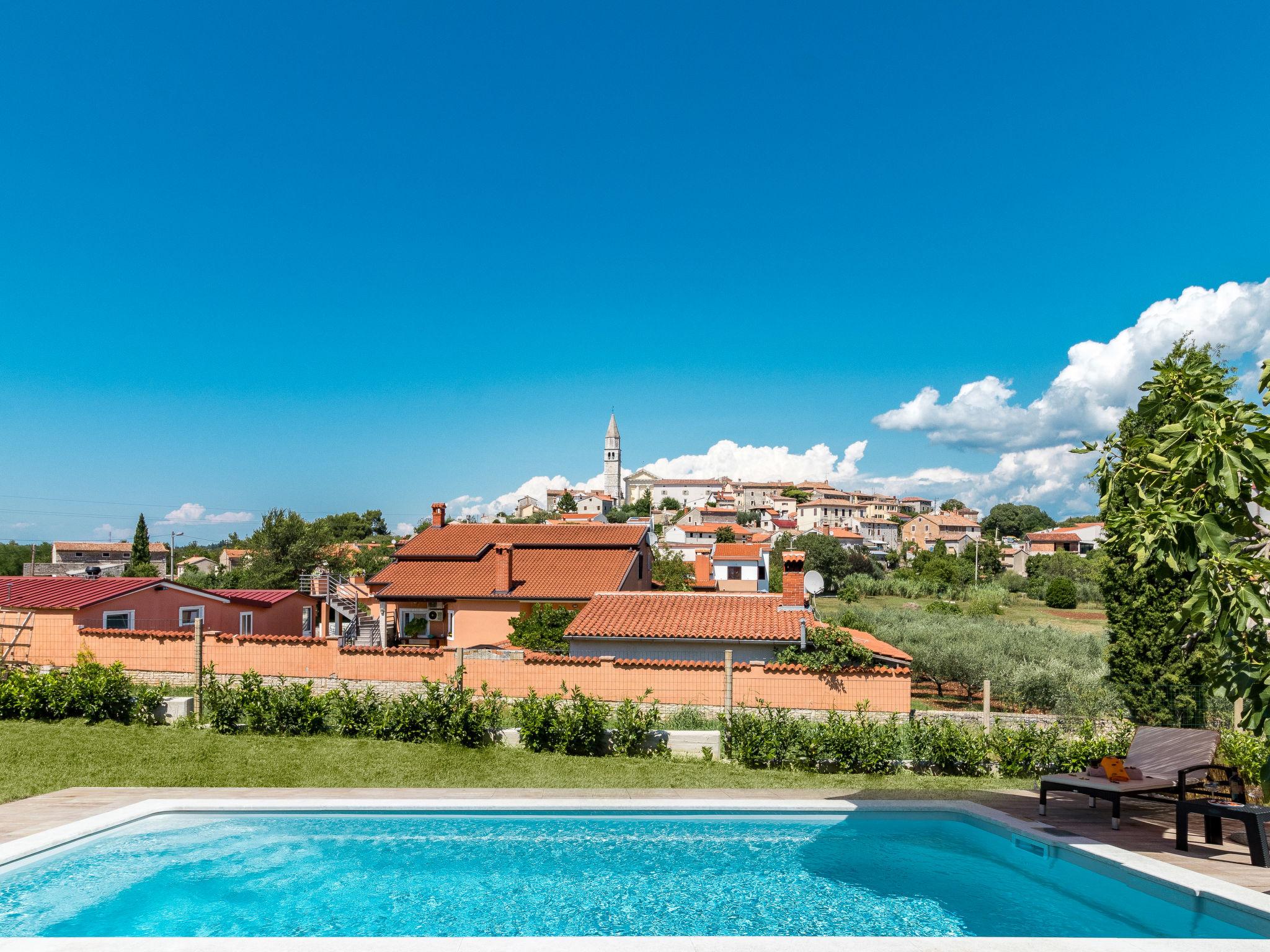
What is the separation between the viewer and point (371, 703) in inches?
493

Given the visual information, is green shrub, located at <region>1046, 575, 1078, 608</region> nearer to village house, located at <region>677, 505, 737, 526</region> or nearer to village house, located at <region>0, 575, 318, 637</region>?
village house, located at <region>0, 575, 318, 637</region>

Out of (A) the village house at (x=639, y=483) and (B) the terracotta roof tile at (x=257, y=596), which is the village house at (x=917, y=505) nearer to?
(A) the village house at (x=639, y=483)

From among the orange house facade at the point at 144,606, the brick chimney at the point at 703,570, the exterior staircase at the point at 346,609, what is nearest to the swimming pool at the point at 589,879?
the orange house facade at the point at 144,606

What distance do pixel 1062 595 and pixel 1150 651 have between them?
164 feet

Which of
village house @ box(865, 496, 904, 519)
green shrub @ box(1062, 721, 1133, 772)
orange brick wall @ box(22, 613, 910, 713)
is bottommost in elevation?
green shrub @ box(1062, 721, 1133, 772)

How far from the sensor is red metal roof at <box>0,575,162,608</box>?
17.4 m

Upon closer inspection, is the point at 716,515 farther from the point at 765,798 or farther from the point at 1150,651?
the point at 765,798

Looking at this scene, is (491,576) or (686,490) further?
(686,490)

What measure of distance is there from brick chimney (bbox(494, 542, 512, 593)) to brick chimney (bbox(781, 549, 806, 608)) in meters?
12.7

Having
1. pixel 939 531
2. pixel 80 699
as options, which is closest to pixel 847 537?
pixel 939 531

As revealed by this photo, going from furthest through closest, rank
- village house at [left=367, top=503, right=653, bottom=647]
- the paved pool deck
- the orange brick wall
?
village house at [left=367, top=503, right=653, bottom=647], the orange brick wall, the paved pool deck

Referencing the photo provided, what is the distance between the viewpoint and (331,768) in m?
10.9

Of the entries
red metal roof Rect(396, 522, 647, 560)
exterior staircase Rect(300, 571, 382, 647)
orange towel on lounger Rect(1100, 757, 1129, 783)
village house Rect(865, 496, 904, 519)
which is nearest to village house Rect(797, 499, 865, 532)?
village house Rect(865, 496, 904, 519)

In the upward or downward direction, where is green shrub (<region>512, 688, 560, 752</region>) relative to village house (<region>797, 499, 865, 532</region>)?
downward
